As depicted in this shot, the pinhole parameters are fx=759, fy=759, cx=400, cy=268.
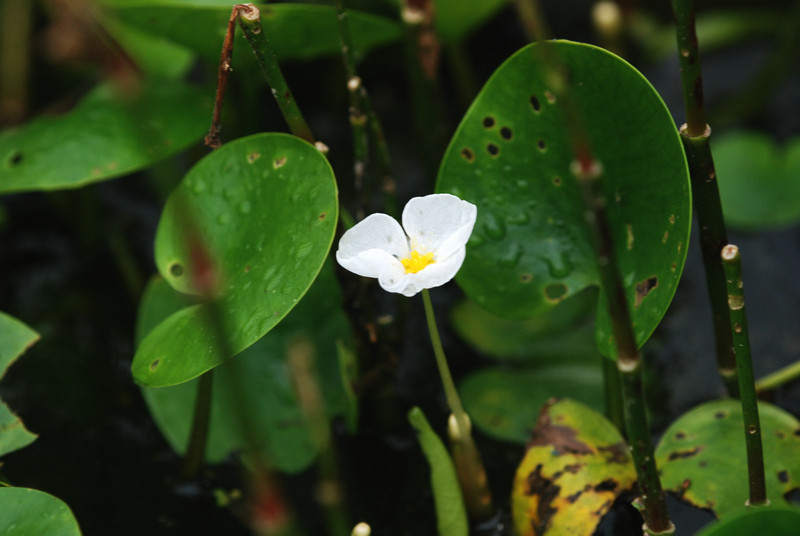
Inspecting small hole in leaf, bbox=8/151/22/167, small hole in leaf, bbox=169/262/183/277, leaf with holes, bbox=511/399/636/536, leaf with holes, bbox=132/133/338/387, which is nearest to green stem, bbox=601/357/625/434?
leaf with holes, bbox=511/399/636/536

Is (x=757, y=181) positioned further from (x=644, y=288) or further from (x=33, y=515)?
(x=33, y=515)

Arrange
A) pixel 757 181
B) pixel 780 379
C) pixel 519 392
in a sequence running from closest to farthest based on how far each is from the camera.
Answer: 1. pixel 780 379
2. pixel 519 392
3. pixel 757 181

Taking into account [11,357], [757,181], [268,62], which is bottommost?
[11,357]

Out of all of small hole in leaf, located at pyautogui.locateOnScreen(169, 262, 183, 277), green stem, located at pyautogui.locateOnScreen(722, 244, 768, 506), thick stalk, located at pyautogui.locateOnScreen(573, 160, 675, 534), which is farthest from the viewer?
small hole in leaf, located at pyautogui.locateOnScreen(169, 262, 183, 277)

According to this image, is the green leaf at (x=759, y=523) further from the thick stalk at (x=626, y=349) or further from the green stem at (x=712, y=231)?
the green stem at (x=712, y=231)

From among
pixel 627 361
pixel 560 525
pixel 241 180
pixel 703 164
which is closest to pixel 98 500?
pixel 241 180

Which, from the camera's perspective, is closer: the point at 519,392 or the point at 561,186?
the point at 561,186

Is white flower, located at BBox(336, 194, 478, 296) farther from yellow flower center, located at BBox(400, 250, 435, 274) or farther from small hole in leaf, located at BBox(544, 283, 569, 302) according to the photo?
small hole in leaf, located at BBox(544, 283, 569, 302)

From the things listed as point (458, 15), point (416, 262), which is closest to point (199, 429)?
point (416, 262)
